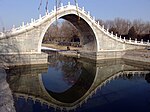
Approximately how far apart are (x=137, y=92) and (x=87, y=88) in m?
3.44

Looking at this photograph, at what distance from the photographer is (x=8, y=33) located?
18.3 metres

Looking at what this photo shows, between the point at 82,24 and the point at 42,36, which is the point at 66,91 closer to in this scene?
the point at 42,36

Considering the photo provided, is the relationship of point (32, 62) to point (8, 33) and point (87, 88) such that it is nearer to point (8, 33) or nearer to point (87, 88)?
point (8, 33)

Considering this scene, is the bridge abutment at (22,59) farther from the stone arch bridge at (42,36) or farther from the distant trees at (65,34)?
the distant trees at (65,34)

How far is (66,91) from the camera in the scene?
41.2ft

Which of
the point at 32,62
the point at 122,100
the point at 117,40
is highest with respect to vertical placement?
the point at 117,40

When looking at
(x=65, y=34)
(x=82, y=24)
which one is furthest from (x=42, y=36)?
(x=65, y=34)

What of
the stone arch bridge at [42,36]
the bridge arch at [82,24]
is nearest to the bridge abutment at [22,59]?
the stone arch bridge at [42,36]

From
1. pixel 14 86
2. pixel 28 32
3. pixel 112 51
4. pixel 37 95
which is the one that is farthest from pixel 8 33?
pixel 112 51

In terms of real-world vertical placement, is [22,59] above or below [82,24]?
below

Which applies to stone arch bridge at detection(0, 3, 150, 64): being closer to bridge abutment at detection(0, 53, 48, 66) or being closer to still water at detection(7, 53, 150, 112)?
bridge abutment at detection(0, 53, 48, 66)

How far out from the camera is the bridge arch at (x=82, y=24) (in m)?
21.4

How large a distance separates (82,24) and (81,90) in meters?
14.8

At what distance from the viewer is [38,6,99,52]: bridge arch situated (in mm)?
21391
